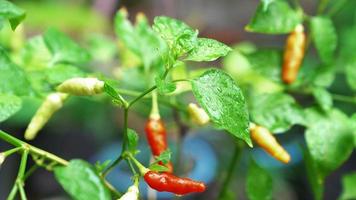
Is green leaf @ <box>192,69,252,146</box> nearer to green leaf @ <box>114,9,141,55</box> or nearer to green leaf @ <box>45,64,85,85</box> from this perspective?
green leaf @ <box>45,64,85,85</box>

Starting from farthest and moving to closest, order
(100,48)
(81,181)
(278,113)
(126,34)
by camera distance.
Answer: (100,48)
(126,34)
(278,113)
(81,181)

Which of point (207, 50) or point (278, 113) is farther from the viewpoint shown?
point (278, 113)

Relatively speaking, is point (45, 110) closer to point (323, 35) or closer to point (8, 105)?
point (8, 105)

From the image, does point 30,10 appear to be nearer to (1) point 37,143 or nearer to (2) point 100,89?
(1) point 37,143

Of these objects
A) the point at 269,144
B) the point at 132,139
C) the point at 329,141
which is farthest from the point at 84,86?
the point at 329,141

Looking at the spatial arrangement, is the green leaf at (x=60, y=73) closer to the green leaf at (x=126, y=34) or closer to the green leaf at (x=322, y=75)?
the green leaf at (x=126, y=34)

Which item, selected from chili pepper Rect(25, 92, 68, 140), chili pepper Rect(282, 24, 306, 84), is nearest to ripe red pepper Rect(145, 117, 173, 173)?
chili pepper Rect(25, 92, 68, 140)

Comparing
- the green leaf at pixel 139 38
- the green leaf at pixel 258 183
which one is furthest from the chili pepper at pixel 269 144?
the green leaf at pixel 139 38
